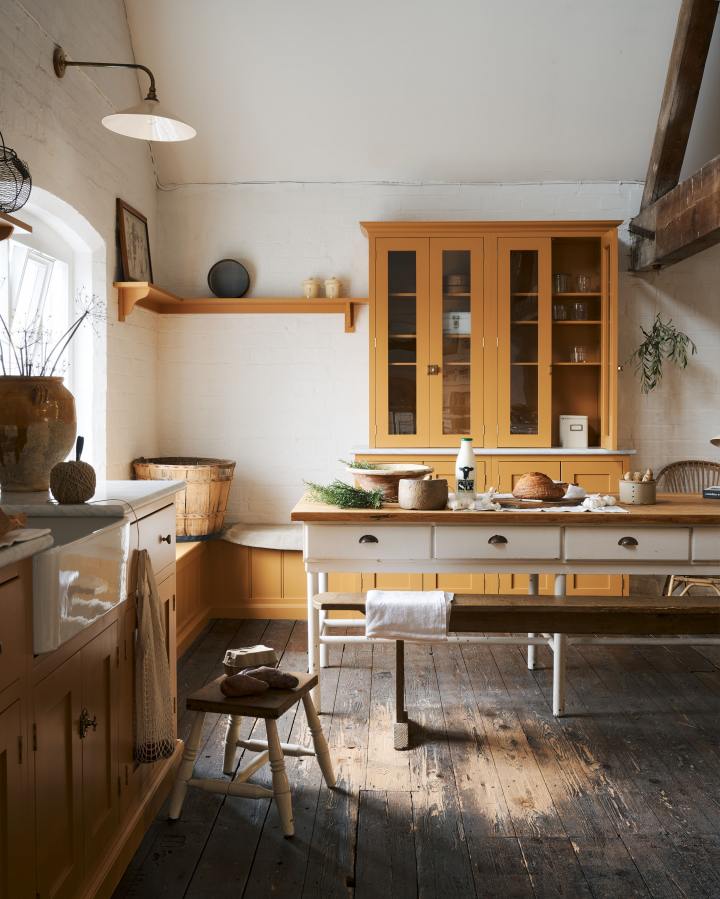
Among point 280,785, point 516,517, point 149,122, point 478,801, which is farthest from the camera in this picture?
point 149,122

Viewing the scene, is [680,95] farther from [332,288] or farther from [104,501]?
[104,501]

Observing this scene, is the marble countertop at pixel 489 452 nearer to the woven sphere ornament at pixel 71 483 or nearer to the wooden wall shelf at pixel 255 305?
the wooden wall shelf at pixel 255 305

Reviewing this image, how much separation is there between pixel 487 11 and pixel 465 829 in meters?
4.20

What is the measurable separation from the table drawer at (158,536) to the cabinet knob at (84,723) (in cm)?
52

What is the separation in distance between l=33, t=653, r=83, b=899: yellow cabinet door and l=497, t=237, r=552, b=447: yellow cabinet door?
368 centimetres

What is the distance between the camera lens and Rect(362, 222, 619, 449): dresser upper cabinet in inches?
206

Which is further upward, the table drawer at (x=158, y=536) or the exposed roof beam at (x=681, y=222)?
the exposed roof beam at (x=681, y=222)

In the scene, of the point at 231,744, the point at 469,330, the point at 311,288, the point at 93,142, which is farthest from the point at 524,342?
the point at 231,744

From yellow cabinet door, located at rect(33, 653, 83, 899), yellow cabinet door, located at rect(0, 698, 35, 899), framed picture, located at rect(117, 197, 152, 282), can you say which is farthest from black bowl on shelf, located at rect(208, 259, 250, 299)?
yellow cabinet door, located at rect(0, 698, 35, 899)

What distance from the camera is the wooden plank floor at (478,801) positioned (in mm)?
2344

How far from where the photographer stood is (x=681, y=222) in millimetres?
4633

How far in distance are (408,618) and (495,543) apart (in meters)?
0.51

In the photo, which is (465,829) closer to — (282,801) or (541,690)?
(282,801)

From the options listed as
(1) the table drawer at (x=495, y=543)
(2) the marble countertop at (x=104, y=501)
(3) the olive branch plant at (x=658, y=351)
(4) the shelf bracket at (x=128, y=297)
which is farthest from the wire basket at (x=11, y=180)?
(3) the olive branch plant at (x=658, y=351)
